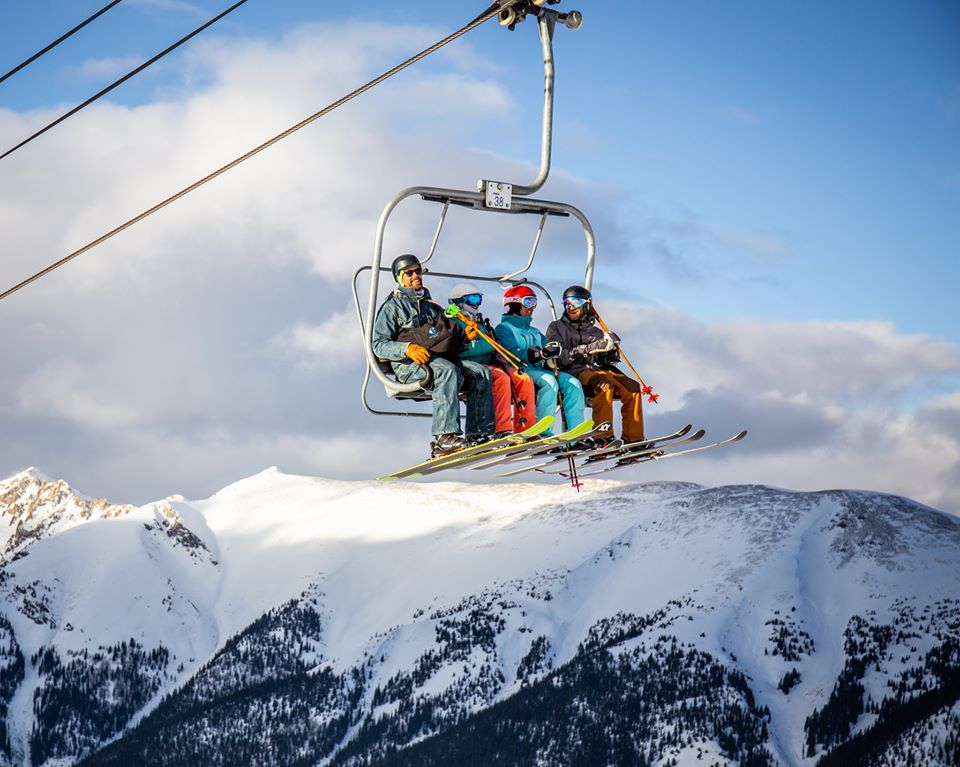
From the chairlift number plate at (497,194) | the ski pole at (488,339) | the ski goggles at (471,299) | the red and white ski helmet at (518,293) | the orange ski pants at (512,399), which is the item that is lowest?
the orange ski pants at (512,399)

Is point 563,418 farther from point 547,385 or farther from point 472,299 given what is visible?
point 472,299

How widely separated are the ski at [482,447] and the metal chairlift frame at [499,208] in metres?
1.27

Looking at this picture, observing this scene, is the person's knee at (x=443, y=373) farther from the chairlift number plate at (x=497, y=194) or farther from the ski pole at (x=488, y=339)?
the chairlift number plate at (x=497, y=194)

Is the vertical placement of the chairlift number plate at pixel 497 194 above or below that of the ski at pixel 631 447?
above

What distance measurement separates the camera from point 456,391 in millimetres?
19453

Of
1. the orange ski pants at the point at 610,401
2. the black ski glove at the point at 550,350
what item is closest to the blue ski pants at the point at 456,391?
the black ski glove at the point at 550,350

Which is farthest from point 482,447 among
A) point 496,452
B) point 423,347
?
point 423,347

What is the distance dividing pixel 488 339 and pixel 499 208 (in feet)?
8.98

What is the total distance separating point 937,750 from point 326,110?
19818 cm

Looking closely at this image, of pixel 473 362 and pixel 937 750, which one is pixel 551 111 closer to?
pixel 473 362

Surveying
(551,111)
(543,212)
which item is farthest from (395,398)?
(551,111)

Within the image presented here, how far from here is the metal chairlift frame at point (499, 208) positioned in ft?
52.3

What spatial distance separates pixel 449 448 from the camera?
19.3 meters

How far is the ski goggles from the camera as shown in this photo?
19578 mm
